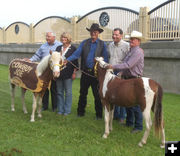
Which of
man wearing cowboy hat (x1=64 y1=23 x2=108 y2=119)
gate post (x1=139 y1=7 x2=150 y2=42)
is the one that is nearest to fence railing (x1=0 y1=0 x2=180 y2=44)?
gate post (x1=139 y1=7 x2=150 y2=42)

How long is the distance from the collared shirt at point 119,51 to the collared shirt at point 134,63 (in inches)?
19.8

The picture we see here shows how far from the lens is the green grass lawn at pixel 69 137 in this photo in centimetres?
399

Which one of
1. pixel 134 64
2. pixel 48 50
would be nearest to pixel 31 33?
pixel 48 50

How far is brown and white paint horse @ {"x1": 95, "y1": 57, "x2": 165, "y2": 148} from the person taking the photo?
4.10 meters

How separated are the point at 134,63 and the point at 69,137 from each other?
6.38 feet

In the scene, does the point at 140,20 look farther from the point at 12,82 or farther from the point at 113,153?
the point at 113,153

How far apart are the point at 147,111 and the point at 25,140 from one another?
92.2 inches

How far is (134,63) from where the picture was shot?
4457mm

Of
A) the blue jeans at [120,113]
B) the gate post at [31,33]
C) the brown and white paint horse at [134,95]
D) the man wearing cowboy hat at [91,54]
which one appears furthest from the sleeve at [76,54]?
the gate post at [31,33]

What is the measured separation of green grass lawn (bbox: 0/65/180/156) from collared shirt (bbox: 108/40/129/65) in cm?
157

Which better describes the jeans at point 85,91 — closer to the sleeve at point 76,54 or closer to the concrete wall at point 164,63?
the sleeve at point 76,54

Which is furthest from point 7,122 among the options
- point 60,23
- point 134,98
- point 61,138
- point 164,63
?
point 60,23

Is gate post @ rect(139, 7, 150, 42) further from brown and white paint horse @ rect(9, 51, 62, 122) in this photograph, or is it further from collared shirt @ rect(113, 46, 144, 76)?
brown and white paint horse @ rect(9, 51, 62, 122)

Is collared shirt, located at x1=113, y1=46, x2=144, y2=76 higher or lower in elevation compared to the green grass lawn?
higher
